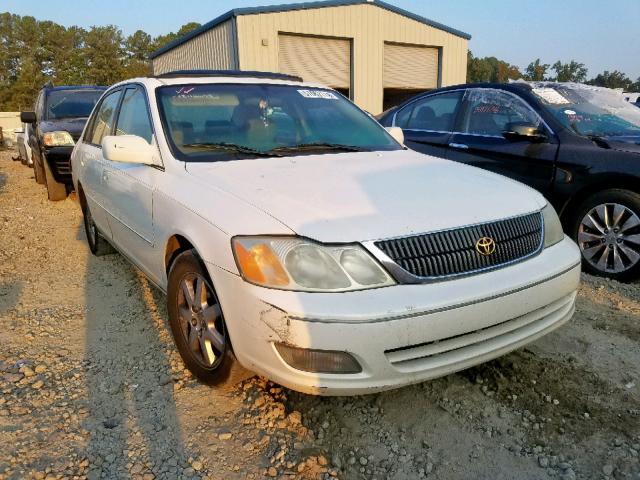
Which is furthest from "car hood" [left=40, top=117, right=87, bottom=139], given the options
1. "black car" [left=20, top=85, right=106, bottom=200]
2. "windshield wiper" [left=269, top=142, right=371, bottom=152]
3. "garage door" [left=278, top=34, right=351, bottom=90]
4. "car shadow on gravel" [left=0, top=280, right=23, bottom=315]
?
"garage door" [left=278, top=34, right=351, bottom=90]

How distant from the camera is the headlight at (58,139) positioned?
7.26 metres

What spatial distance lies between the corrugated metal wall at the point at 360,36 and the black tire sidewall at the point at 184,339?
15.4 meters

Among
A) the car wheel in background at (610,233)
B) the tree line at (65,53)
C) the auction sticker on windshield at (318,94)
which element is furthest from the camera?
the tree line at (65,53)

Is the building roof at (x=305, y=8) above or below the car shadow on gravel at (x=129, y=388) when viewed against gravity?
above

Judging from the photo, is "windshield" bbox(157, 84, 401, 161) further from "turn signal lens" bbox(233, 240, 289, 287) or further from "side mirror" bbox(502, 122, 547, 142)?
"side mirror" bbox(502, 122, 547, 142)

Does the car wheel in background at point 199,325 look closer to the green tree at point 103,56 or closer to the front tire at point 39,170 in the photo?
the front tire at point 39,170

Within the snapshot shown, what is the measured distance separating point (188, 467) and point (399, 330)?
1028 millimetres

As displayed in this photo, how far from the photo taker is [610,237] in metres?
4.04

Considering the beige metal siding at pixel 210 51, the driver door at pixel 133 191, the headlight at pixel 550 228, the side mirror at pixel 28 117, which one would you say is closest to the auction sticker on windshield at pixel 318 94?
the driver door at pixel 133 191

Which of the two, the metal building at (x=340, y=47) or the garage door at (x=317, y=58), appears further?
the garage door at (x=317, y=58)

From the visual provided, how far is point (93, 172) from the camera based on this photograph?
418 cm

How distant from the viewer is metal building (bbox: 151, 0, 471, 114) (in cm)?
1717

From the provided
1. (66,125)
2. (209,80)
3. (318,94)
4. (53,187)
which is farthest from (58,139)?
(318,94)

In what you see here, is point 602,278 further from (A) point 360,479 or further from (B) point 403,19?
(B) point 403,19
